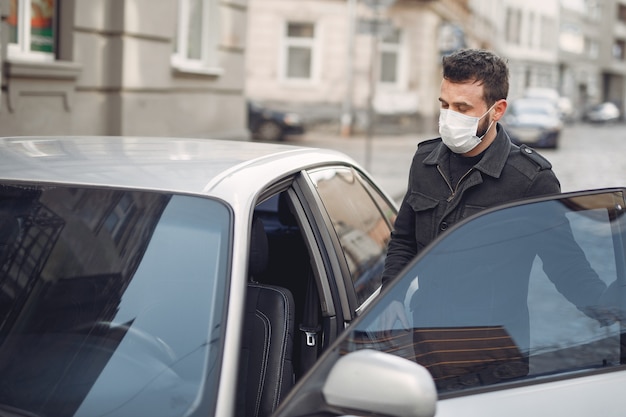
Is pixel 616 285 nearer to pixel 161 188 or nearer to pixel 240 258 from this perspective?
pixel 240 258

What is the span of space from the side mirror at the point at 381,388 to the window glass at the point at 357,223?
161 centimetres

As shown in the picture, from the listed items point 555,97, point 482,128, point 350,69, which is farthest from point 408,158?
point 555,97

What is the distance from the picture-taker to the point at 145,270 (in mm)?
2480

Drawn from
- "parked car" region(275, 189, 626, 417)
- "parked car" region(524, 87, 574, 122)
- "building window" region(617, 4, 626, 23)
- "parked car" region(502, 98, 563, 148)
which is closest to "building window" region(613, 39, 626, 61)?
"building window" region(617, 4, 626, 23)

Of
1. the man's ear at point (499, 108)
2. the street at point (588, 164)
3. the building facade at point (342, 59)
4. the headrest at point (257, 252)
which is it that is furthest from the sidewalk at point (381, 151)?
the headrest at point (257, 252)

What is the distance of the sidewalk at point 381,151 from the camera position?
16623 millimetres

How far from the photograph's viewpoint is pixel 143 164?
280 cm

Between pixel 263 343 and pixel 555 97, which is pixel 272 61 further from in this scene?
pixel 263 343

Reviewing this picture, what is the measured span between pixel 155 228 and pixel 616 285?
122 centimetres

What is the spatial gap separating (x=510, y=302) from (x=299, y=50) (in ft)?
95.9

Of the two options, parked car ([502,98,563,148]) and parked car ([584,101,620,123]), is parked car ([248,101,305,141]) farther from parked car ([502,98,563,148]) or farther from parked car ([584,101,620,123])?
parked car ([584,101,620,123])

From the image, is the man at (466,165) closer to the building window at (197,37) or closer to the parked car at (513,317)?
the parked car at (513,317)

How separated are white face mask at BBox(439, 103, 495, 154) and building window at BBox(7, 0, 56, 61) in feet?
25.8

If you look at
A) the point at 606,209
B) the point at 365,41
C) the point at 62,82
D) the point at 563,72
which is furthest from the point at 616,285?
the point at 563,72
